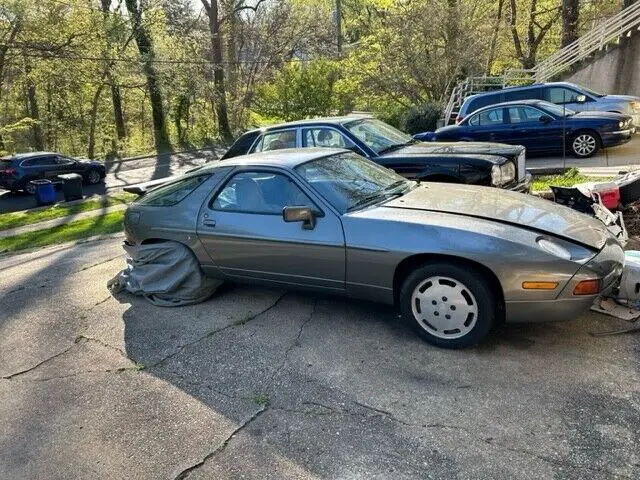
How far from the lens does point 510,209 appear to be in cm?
387

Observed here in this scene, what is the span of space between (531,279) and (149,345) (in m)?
2.89

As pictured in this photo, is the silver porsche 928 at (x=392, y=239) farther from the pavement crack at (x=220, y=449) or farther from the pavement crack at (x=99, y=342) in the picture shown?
the pavement crack at (x=220, y=449)

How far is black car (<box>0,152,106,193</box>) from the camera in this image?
57.1ft

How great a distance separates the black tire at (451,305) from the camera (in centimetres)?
340

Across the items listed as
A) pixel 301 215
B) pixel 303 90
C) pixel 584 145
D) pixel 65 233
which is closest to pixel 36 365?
pixel 301 215

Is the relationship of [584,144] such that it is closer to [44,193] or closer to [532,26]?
[44,193]

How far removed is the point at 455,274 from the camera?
3.44 m

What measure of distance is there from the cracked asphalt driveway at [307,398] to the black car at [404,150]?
2677 mm

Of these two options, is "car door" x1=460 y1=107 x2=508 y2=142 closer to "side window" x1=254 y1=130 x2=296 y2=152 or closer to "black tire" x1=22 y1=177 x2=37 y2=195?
"side window" x1=254 y1=130 x2=296 y2=152

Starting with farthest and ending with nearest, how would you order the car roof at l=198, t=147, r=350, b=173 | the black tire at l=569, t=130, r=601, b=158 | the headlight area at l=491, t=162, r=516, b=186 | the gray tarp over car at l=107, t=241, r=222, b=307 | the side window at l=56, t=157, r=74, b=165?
the side window at l=56, t=157, r=74, b=165 → the black tire at l=569, t=130, r=601, b=158 → the headlight area at l=491, t=162, r=516, b=186 → the gray tarp over car at l=107, t=241, r=222, b=307 → the car roof at l=198, t=147, r=350, b=173

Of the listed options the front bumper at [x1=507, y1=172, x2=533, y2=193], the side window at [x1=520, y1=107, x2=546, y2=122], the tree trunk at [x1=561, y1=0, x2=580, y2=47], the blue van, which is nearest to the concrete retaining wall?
the tree trunk at [x1=561, y1=0, x2=580, y2=47]

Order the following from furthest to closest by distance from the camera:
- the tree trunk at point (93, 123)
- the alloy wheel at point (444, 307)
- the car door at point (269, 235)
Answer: the tree trunk at point (93, 123) → the car door at point (269, 235) → the alloy wheel at point (444, 307)

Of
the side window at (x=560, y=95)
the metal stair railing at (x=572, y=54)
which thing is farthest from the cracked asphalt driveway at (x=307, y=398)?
the metal stair railing at (x=572, y=54)

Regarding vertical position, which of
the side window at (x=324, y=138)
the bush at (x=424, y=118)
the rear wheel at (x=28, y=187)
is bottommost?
the rear wheel at (x=28, y=187)
